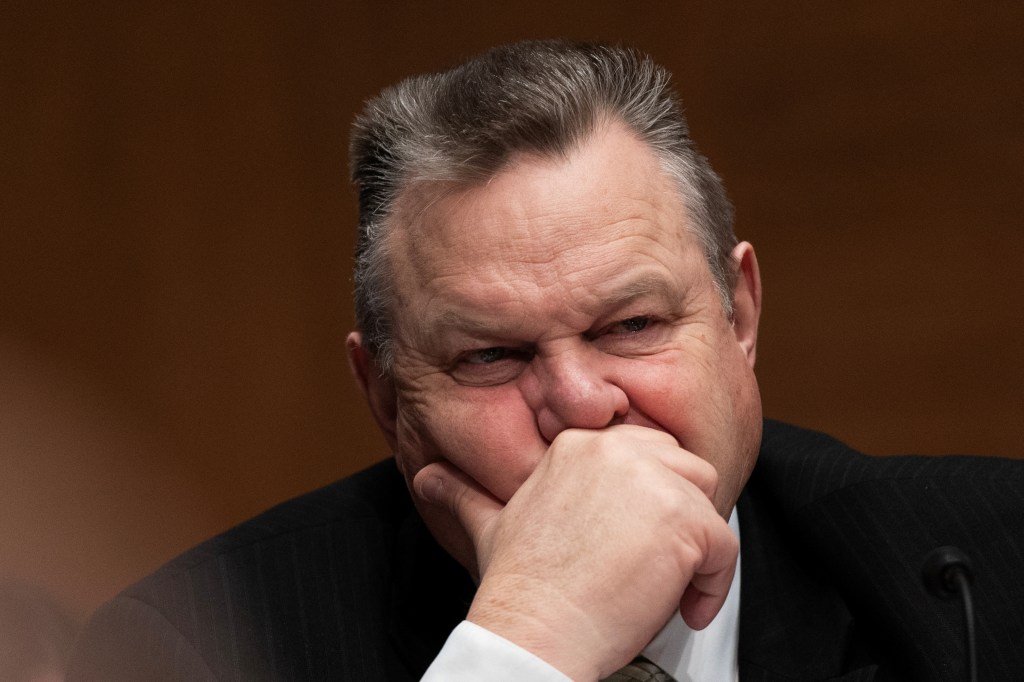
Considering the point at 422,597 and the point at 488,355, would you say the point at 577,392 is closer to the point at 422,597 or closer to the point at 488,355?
the point at 488,355

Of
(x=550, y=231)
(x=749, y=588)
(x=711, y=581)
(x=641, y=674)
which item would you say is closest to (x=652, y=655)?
(x=641, y=674)

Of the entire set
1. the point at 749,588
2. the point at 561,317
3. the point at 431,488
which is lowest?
the point at 749,588

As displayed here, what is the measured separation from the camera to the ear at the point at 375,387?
205 centimetres

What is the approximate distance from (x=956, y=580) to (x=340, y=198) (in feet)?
6.72

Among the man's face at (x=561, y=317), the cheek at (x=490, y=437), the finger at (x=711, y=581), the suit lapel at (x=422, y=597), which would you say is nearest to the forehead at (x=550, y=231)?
the man's face at (x=561, y=317)

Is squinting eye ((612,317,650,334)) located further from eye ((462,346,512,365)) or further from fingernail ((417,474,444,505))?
fingernail ((417,474,444,505))

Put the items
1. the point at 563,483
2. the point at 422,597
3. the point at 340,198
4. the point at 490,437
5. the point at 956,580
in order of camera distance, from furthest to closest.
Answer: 1. the point at 340,198
2. the point at 422,597
3. the point at 490,437
4. the point at 563,483
5. the point at 956,580

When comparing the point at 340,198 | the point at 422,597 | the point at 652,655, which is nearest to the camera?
the point at 652,655

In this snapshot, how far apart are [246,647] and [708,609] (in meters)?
0.73

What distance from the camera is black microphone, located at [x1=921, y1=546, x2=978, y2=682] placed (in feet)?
4.97

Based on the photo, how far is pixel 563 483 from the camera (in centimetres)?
168

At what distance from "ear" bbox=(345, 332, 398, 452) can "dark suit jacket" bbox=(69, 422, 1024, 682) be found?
248 mm

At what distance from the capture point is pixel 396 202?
193 centimetres

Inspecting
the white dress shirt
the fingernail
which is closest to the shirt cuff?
the white dress shirt
